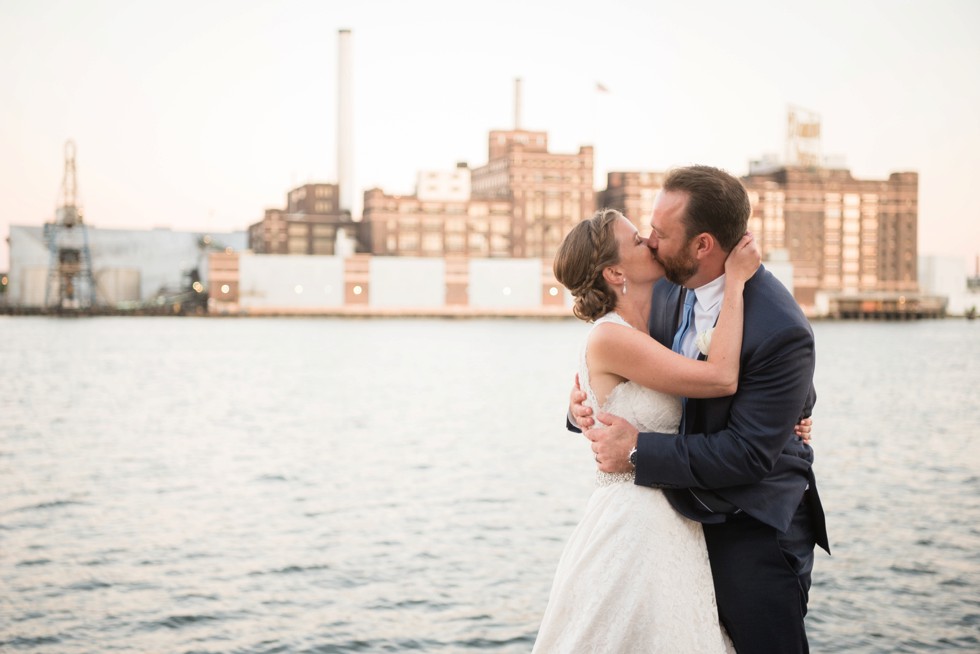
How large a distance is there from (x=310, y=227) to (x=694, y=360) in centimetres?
11211

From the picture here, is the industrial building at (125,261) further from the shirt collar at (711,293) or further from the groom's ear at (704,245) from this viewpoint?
the groom's ear at (704,245)

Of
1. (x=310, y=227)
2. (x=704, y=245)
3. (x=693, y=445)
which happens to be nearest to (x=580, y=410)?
(x=693, y=445)

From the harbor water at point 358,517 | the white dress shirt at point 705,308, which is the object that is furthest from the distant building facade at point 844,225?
the white dress shirt at point 705,308

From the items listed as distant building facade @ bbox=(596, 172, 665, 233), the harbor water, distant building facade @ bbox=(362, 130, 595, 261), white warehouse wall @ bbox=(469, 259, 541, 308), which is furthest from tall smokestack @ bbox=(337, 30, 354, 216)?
the harbor water

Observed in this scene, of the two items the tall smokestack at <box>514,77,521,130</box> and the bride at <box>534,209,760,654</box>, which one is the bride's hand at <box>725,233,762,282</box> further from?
the tall smokestack at <box>514,77,521,130</box>

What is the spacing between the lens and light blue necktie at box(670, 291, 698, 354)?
11.1 feet

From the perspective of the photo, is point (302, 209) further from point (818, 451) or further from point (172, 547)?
point (172, 547)

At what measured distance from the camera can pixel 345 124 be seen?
111750 millimetres

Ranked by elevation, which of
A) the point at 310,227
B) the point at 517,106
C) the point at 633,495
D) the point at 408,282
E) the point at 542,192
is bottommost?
the point at 633,495

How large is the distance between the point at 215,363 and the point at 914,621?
4058cm

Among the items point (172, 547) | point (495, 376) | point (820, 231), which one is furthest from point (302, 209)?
point (172, 547)

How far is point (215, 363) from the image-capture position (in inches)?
1873

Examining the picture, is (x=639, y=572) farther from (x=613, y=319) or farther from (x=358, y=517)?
(x=358, y=517)

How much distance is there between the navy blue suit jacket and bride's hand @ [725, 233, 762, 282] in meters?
0.06
